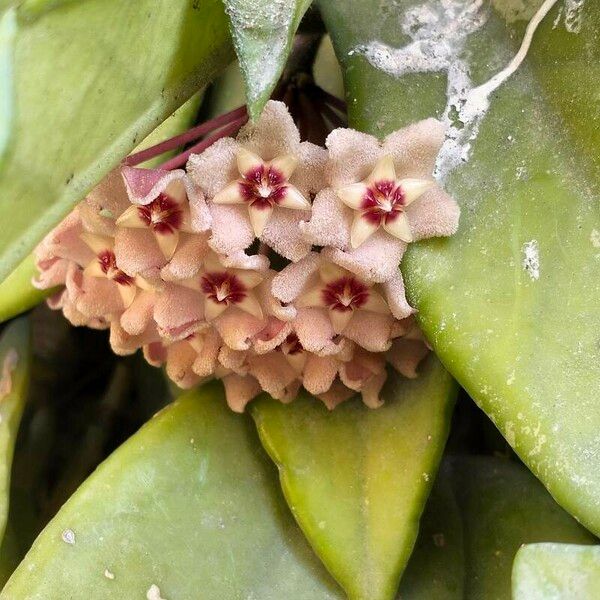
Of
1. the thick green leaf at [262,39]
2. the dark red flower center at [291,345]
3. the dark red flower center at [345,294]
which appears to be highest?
the thick green leaf at [262,39]

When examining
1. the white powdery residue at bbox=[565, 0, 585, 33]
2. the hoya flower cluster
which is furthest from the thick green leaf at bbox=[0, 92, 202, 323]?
the white powdery residue at bbox=[565, 0, 585, 33]

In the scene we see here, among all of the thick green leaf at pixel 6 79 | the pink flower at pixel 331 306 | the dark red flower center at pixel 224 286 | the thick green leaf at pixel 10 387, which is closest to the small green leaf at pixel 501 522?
the pink flower at pixel 331 306

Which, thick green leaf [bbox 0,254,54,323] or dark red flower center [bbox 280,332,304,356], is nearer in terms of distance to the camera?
dark red flower center [bbox 280,332,304,356]

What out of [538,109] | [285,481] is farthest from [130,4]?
[285,481]

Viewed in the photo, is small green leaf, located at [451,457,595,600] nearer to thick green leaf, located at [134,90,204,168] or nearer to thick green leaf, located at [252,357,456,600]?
thick green leaf, located at [252,357,456,600]

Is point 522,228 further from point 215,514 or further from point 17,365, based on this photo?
point 17,365

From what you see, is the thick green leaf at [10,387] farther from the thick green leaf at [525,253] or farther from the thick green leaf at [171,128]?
the thick green leaf at [525,253]

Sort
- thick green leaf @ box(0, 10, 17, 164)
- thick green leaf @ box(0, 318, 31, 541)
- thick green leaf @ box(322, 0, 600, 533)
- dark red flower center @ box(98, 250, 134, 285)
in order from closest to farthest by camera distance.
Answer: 1. thick green leaf @ box(0, 10, 17, 164)
2. thick green leaf @ box(322, 0, 600, 533)
3. dark red flower center @ box(98, 250, 134, 285)
4. thick green leaf @ box(0, 318, 31, 541)
